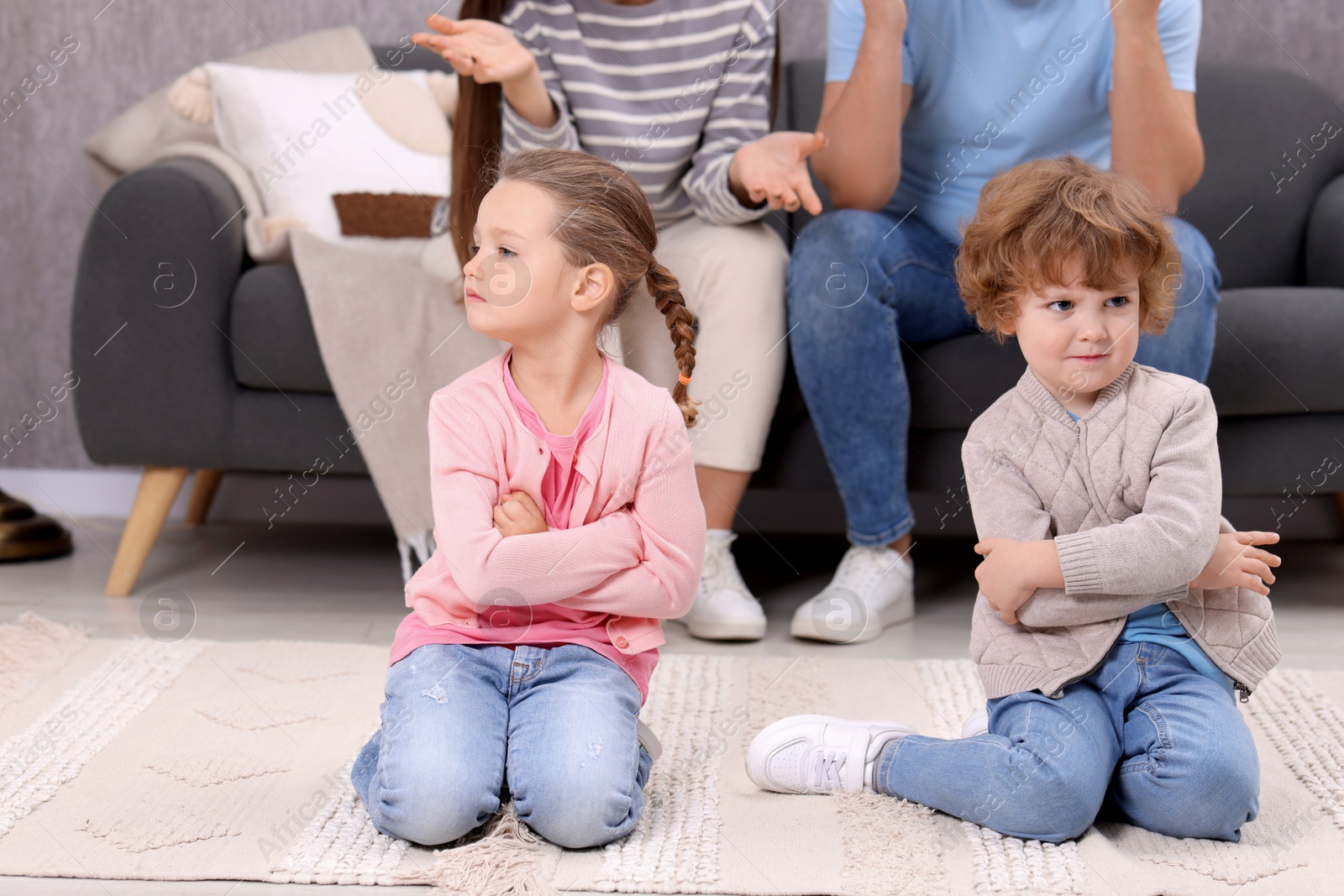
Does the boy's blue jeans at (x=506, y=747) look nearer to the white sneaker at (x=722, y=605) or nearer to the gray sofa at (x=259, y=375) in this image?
the white sneaker at (x=722, y=605)

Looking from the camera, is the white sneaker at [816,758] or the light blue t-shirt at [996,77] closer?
the white sneaker at [816,758]

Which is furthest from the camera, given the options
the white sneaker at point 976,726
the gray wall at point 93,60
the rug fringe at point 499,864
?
the gray wall at point 93,60

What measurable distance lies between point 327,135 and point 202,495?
2.40 feet

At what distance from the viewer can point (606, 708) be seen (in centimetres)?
92

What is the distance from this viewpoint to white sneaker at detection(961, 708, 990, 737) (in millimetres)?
1030

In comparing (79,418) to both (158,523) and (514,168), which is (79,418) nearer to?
(158,523)

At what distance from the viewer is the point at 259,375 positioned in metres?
1.61

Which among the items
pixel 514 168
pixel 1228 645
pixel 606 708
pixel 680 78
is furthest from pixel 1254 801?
pixel 680 78

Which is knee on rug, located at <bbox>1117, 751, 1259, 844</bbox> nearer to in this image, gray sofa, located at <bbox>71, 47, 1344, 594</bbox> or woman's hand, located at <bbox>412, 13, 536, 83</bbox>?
gray sofa, located at <bbox>71, 47, 1344, 594</bbox>

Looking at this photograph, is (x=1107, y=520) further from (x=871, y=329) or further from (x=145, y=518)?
(x=145, y=518)

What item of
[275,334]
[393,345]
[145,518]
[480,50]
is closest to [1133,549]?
[480,50]

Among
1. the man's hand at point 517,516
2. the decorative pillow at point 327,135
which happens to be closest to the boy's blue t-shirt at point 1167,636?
the man's hand at point 517,516

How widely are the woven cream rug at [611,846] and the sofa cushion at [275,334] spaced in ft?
1.43

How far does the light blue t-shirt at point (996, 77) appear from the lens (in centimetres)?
149
